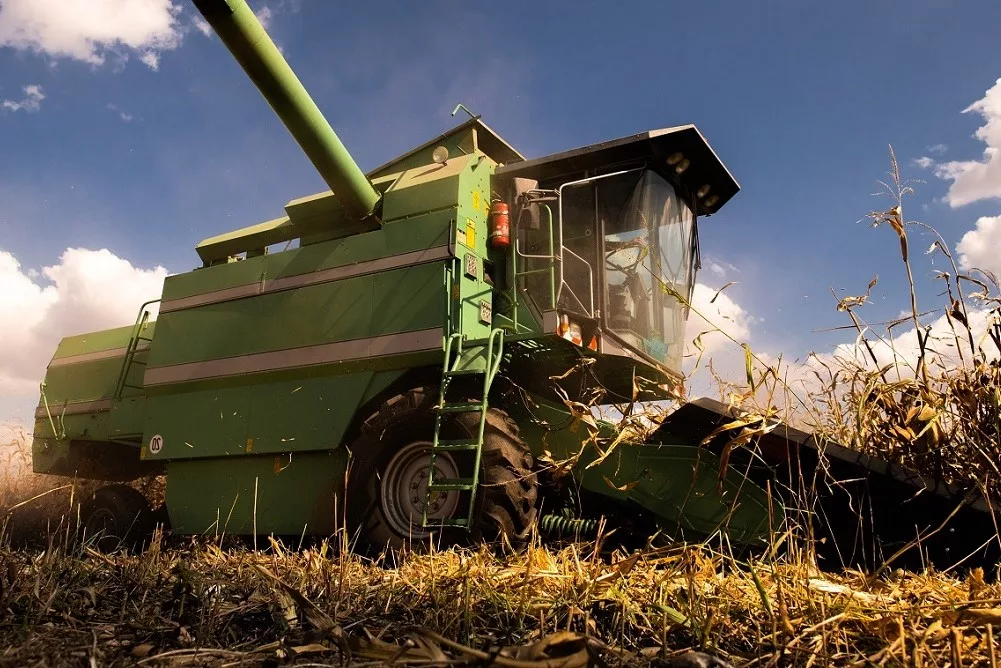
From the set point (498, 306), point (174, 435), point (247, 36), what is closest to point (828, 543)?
point (498, 306)

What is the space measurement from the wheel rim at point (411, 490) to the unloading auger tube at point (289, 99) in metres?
2.04

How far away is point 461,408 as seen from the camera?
4246 millimetres

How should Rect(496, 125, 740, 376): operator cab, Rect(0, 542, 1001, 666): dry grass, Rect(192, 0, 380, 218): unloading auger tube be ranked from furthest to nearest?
1. Rect(496, 125, 740, 376): operator cab
2. Rect(192, 0, 380, 218): unloading auger tube
3. Rect(0, 542, 1001, 666): dry grass

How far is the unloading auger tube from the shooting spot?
4492 millimetres

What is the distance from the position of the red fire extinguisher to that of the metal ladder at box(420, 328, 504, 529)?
0.84 metres

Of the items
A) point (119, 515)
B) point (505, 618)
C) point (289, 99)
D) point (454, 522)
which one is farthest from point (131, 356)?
point (505, 618)

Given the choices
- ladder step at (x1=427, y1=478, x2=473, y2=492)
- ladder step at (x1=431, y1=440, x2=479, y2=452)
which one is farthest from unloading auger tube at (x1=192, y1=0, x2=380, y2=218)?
ladder step at (x1=427, y1=478, x2=473, y2=492)

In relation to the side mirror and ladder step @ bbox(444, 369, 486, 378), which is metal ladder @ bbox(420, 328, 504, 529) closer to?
ladder step @ bbox(444, 369, 486, 378)

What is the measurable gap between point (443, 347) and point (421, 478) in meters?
0.87

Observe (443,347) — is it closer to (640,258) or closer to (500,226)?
(500,226)

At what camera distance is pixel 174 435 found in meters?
6.07

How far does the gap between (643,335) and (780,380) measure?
2.57 meters

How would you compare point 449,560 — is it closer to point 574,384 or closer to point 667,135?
point 574,384

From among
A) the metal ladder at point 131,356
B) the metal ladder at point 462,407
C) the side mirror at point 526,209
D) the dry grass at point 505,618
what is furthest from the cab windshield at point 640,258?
the metal ladder at point 131,356
